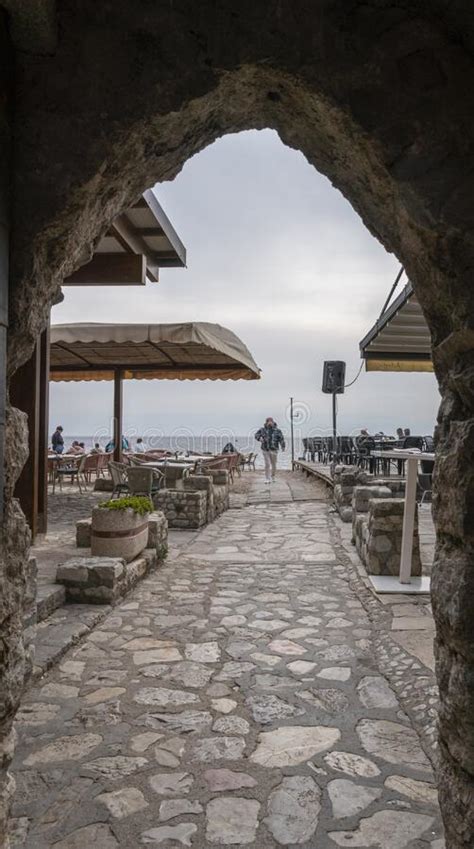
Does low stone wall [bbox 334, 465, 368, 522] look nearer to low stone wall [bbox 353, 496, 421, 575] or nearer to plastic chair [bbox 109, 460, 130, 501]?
plastic chair [bbox 109, 460, 130, 501]

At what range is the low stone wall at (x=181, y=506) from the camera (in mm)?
7648

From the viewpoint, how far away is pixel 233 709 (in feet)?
8.58

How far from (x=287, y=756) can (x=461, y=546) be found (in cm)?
137

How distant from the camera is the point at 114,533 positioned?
4715mm

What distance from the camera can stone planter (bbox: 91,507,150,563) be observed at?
15.4 ft

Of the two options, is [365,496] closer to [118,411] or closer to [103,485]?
[118,411]

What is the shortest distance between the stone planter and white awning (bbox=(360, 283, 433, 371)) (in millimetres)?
2952

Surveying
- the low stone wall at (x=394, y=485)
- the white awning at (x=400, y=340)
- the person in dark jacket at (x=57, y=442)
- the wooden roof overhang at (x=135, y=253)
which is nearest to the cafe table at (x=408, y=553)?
the white awning at (x=400, y=340)

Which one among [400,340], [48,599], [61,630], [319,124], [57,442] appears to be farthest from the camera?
[57,442]

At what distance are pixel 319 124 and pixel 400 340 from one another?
16.8 feet

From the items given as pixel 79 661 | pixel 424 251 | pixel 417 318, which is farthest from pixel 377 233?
pixel 417 318

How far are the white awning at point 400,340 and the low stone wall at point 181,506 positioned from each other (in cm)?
295

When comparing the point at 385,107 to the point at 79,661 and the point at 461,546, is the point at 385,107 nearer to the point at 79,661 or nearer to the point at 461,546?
the point at 461,546

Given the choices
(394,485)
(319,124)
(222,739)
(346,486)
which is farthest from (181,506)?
(319,124)
